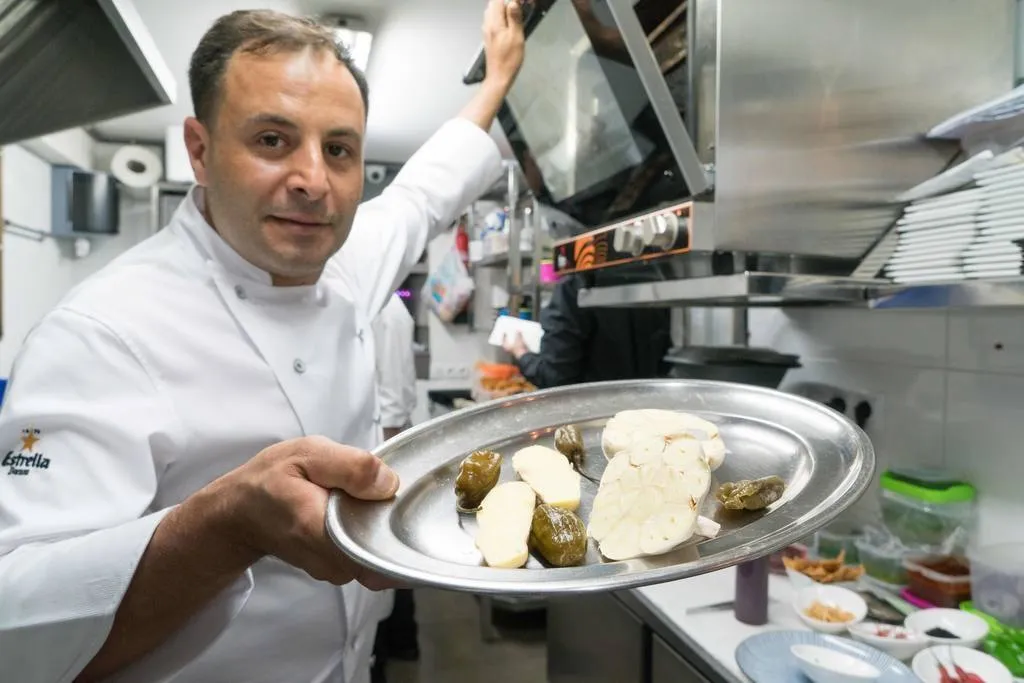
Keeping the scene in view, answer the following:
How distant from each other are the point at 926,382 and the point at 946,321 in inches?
5.9

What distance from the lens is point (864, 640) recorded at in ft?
3.59

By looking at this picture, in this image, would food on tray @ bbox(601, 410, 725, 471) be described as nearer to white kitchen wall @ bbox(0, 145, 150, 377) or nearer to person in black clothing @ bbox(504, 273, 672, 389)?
person in black clothing @ bbox(504, 273, 672, 389)

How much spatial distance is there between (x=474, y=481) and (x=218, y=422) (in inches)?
15.9

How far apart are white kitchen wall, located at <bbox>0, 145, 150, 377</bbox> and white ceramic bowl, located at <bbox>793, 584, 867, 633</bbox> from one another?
10.8 feet

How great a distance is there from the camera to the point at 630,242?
48.3 inches

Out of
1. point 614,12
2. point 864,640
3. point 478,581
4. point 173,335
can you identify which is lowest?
point 864,640

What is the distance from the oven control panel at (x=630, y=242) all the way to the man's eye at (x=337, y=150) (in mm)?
538

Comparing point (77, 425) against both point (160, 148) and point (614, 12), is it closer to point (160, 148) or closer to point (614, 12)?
point (614, 12)

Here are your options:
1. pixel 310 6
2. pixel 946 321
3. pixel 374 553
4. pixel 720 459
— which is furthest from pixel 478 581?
pixel 310 6

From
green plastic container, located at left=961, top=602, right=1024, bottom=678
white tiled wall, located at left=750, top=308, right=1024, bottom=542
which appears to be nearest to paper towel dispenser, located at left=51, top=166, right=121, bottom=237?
white tiled wall, located at left=750, top=308, right=1024, bottom=542

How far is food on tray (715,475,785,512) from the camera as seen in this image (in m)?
0.67

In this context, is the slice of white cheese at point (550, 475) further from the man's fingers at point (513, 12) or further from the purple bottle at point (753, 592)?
the man's fingers at point (513, 12)

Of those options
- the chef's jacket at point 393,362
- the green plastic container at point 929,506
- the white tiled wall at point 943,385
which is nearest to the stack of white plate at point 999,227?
the white tiled wall at point 943,385

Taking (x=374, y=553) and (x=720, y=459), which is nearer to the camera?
(x=374, y=553)
